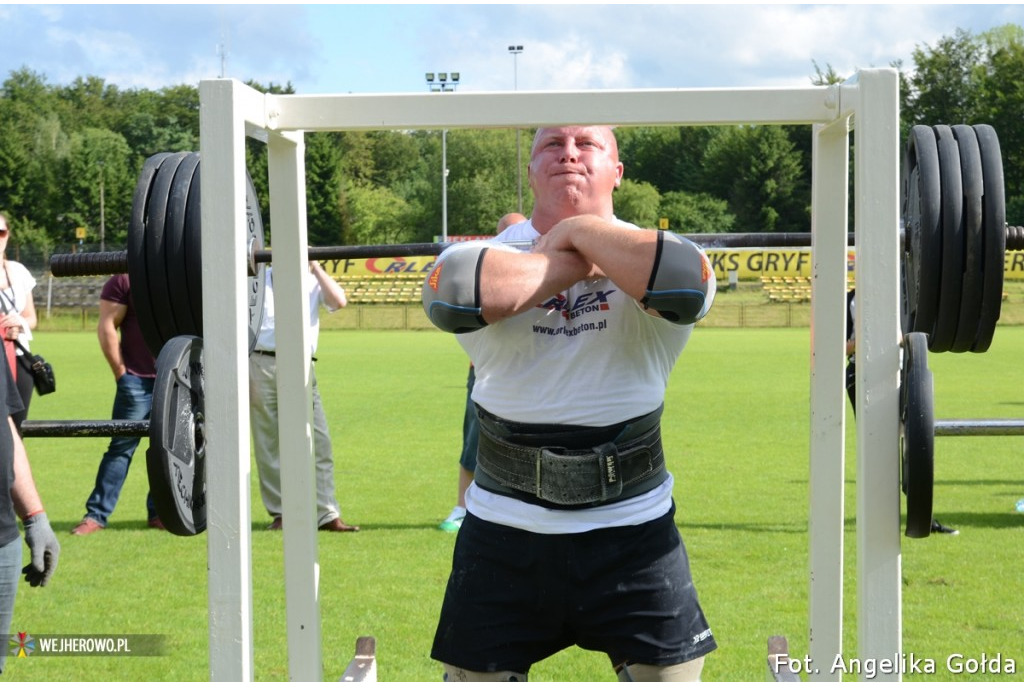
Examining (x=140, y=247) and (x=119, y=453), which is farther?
(x=119, y=453)

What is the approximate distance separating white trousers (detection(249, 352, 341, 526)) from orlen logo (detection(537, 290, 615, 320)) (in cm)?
476

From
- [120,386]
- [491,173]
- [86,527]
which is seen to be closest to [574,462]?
[120,386]

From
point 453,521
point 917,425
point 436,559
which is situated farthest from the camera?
point 453,521

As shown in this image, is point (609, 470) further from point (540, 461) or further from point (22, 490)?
point (22, 490)

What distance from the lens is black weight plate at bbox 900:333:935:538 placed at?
217 centimetres

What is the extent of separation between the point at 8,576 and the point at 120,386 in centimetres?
410

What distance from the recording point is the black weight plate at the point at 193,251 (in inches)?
102

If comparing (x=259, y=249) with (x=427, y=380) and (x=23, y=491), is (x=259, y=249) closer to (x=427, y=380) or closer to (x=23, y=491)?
(x=23, y=491)

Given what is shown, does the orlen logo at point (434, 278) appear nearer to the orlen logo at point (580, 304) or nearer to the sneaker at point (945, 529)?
the orlen logo at point (580, 304)

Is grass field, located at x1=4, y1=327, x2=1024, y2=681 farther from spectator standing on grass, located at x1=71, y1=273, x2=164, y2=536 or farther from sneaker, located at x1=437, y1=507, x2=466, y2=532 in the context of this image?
spectator standing on grass, located at x1=71, y1=273, x2=164, y2=536

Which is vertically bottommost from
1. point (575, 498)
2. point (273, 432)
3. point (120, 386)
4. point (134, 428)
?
point (273, 432)

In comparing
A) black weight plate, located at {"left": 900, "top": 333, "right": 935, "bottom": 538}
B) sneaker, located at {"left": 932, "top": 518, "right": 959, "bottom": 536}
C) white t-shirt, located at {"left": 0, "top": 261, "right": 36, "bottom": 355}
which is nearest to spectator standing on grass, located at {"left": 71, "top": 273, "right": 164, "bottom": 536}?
white t-shirt, located at {"left": 0, "top": 261, "right": 36, "bottom": 355}

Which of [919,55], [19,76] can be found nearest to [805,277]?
[919,55]

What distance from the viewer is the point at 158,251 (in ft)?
8.58
